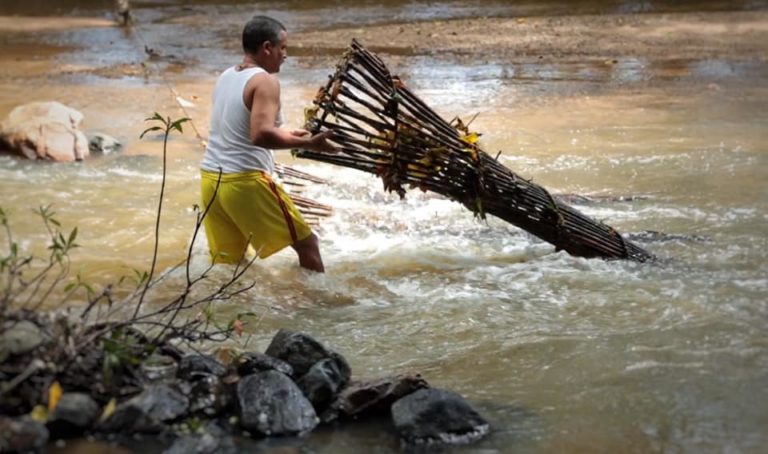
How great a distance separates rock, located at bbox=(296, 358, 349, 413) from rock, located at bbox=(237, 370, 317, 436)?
0.12 feet

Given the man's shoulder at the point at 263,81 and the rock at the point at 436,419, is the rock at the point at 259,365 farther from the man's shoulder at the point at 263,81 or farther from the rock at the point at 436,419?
the man's shoulder at the point at 263,81

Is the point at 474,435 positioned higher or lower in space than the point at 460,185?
lower

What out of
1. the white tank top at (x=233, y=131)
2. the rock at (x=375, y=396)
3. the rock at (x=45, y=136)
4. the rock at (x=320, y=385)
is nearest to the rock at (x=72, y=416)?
the rock at (x=320, y=385)

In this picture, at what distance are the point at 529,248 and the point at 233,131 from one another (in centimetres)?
192

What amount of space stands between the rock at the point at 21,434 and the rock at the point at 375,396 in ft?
3.06

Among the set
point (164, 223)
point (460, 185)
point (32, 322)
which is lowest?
point (164, 223)

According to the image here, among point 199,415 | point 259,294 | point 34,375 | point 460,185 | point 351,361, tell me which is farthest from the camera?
point 259,294

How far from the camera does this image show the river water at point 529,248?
11.2ft

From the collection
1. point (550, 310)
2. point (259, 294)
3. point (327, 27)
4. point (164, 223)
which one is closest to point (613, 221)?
point (550, 310)

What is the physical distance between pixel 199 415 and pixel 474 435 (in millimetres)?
884

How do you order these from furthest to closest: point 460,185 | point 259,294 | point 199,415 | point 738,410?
1. point 259,294
2. point 460,185
3. point 738,410
4. point 199,415

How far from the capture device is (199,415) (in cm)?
304

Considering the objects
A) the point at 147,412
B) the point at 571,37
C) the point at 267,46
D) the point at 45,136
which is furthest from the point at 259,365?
the point at 571,37

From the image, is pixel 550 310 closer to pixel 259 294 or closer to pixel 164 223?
pixel 259 294
